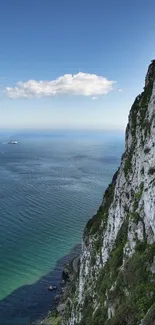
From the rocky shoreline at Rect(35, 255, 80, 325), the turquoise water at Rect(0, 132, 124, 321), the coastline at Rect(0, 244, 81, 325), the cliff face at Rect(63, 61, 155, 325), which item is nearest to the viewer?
the cliff face at Rect(63, 61, 155, 325)

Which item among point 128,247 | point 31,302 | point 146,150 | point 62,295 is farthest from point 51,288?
point 146,150

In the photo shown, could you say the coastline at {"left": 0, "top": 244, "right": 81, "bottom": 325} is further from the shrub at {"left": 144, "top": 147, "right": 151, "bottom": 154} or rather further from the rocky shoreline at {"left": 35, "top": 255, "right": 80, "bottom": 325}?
the shrub at {"left": 144, "top": 147, "right": 151, "bottom": 154}

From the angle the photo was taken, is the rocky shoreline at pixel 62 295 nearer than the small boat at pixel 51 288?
Yes

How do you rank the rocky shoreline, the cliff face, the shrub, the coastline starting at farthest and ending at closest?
the coastline, the rocky shoreline, the shrub, the cliff face

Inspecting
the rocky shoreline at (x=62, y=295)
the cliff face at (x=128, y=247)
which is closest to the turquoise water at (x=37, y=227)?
the rocky shoreline at (x=62, y=295)

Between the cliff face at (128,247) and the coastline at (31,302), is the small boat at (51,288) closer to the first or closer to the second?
the coastline at (31,302)

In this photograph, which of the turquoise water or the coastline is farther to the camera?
the turquoise water

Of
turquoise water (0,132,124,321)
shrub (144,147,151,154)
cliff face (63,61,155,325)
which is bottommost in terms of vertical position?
turquoise water (0,132,124,321)

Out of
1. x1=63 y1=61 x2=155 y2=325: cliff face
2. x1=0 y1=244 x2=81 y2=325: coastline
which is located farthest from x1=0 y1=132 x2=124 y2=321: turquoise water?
x1=63 y1=61 x2=155 y2=325: cliff face

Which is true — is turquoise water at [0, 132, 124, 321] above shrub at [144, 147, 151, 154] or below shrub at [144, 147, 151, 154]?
below
